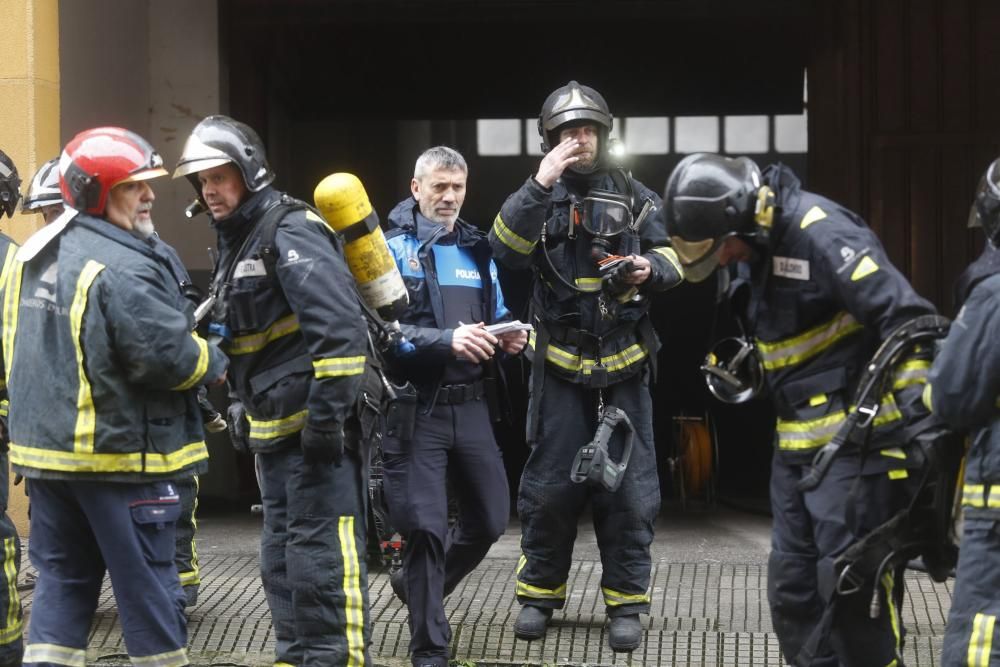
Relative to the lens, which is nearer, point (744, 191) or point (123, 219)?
point (744, 191)

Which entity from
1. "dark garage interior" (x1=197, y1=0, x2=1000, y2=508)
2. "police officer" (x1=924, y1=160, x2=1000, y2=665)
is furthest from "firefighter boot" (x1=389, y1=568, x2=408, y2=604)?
"dark garage interior" (x1=197, y1=0, x2=1000, y2=508)

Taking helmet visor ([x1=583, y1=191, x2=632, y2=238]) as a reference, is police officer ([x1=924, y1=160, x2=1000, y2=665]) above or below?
below

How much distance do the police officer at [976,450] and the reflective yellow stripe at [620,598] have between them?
1.88m

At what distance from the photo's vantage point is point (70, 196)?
466cm

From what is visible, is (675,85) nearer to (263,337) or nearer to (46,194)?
(46,194)

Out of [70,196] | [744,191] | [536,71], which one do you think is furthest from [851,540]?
[536,71]

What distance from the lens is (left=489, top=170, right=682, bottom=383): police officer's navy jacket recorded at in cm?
583

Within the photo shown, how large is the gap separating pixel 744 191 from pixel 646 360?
1618 millimetres

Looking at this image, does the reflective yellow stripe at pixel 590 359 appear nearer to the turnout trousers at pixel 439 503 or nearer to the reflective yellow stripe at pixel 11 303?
the turnout trousers at pixel 439 503

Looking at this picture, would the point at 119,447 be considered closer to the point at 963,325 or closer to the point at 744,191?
the point at 744,191

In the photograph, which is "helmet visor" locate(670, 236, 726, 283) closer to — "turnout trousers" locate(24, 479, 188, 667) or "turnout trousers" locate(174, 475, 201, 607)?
"turnout trousers" locate(24, 479, 188, 667)

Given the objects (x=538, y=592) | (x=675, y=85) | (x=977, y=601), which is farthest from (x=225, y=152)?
(x=675, y=85)

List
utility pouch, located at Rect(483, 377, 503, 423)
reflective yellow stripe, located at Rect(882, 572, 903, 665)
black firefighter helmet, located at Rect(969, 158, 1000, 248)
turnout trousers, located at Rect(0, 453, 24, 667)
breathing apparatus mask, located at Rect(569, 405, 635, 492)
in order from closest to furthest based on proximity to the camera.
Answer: black firefighter helmet, located at Rect(969, 158, 1000, 248) < reflective yellow stripe, located at Rect(882, 572, 903, 665) < turnout trousers, located at Rect(0, 453, 24, 667) < breathing apparatus mask, located at Rect(569, 405, 635, 492) < utility pouch, located at Rect(483, 377, 503, 423)

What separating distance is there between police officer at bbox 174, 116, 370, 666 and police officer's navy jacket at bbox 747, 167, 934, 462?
4.23 ft
